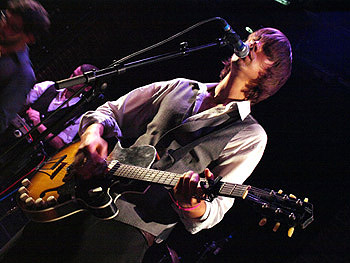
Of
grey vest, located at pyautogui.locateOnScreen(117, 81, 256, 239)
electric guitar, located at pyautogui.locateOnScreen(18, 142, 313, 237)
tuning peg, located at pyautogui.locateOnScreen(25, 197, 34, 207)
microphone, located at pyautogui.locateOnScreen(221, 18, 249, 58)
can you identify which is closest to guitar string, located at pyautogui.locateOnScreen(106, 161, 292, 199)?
electric guitar, located at pyautogui.locateOnScreen(18, 142, 313, 237)

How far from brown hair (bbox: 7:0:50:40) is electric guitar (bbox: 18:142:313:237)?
1.32m

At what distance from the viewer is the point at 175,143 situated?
2.15 metres

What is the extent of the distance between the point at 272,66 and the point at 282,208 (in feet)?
4.18

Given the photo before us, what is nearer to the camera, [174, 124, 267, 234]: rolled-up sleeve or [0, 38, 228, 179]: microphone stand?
[0, 38, 228, 179]: microphone stand

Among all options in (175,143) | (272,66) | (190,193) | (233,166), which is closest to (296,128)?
(272,66)

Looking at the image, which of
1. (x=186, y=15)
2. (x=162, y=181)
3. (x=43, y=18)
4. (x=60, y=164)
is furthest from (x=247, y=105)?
(x=43, y=18)

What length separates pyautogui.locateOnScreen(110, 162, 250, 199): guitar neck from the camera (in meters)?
1.48

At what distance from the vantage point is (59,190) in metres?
1.82

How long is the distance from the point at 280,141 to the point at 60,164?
1931 millimetres

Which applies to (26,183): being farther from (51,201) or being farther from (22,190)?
(51,201)

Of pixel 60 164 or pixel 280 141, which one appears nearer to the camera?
pixel 60 164

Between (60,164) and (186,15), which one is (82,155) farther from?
(186,15)

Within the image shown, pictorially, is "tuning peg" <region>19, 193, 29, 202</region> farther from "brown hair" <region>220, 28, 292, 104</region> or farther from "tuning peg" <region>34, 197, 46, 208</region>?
"brown hair" <region>220, 28, 292, 104</region>

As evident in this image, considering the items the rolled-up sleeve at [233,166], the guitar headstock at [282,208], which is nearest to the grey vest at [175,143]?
the rolled-up sleeve at [233,166]
